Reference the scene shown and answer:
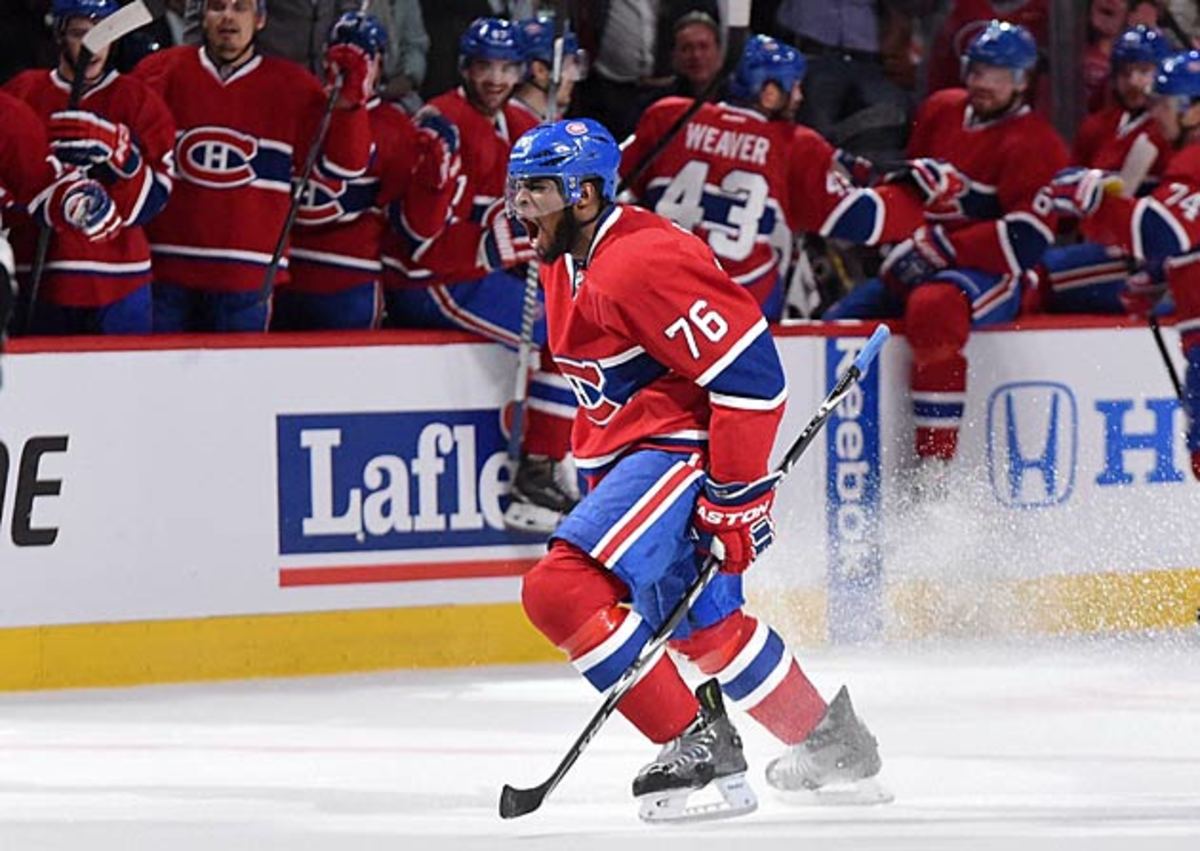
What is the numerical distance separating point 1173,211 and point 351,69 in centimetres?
205

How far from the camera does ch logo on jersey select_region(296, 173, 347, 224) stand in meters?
6.18

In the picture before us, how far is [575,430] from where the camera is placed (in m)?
4.53

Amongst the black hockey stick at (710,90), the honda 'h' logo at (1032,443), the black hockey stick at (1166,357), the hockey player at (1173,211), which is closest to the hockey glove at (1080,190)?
the hockey player at (1173,211)

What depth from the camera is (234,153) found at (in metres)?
6.08

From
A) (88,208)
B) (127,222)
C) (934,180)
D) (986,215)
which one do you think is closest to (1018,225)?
(986,215)

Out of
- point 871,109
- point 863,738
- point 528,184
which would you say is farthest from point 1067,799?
point 871,109

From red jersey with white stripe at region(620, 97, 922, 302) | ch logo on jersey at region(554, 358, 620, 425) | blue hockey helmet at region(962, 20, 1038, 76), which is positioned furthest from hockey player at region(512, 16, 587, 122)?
ch logo on jersey at region(554, 358, 620, 425)

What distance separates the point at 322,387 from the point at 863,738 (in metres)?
1.90

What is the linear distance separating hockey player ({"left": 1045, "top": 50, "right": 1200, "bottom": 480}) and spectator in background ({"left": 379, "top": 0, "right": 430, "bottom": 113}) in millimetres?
1585

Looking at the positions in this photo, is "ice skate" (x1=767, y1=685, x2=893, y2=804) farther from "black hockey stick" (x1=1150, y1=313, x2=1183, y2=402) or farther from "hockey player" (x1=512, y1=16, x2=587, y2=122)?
"black hockey stick" (x1=1150, y1=313, x2=1183, y2=402)

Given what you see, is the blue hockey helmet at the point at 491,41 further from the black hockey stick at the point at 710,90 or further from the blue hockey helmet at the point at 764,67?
the blue hockey helmet at the point at 764,67

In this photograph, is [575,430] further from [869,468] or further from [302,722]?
[869,468]

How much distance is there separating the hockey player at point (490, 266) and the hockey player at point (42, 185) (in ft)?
2.75

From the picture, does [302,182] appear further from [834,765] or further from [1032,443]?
[834,765]
